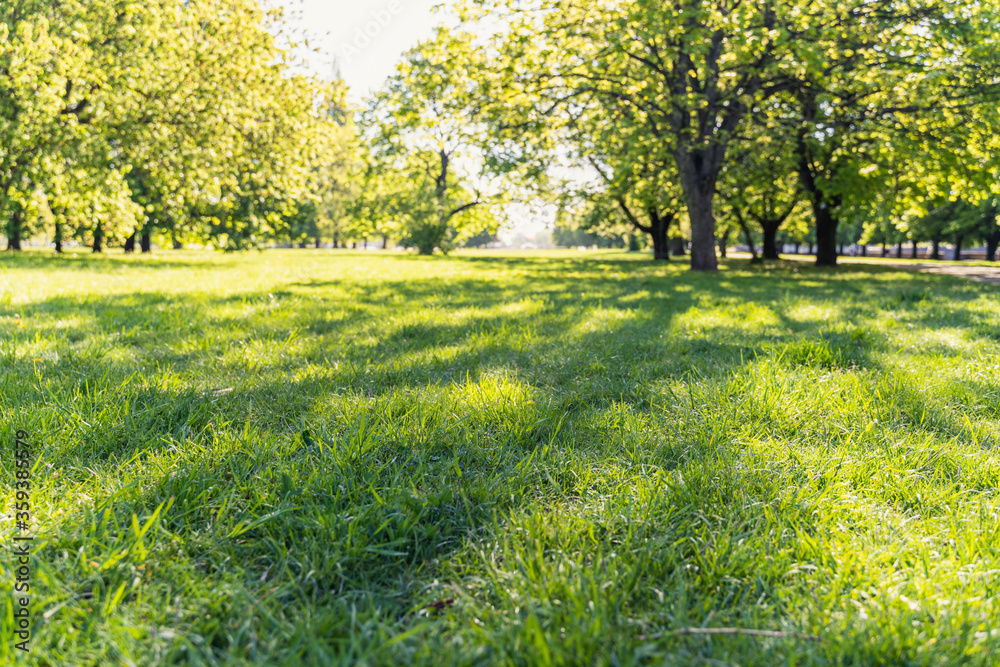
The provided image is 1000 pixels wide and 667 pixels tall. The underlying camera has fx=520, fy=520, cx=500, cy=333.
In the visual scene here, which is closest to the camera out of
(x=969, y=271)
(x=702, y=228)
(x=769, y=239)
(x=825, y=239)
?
(x=702, y=228)

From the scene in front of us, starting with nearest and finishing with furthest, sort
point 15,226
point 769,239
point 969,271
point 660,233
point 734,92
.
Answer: point 734,92 < point 15,226 < point 969,271 < point 769,239 < point 660,233

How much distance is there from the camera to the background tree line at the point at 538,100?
492 inches

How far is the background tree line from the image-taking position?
12.5 metres

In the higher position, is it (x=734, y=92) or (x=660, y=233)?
(x=734, y=92)

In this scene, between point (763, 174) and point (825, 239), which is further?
point (825, 239)

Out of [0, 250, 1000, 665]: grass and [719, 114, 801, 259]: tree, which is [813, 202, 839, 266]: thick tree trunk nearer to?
[719, 114, 801, 259]: tree

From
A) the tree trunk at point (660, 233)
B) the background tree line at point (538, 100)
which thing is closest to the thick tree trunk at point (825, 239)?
the background tree line at point (538, 100)

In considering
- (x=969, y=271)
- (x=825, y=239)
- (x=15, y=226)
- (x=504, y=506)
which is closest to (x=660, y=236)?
(x=825, y=239)

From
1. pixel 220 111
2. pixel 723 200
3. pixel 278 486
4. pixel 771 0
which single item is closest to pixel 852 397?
pixel 278 486

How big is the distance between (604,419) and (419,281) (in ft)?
29.8

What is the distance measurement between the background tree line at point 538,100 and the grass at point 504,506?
10.7 m

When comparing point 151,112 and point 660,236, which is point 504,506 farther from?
point 660,236

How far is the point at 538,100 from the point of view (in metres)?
14.7

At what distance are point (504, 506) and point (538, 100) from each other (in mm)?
14568
